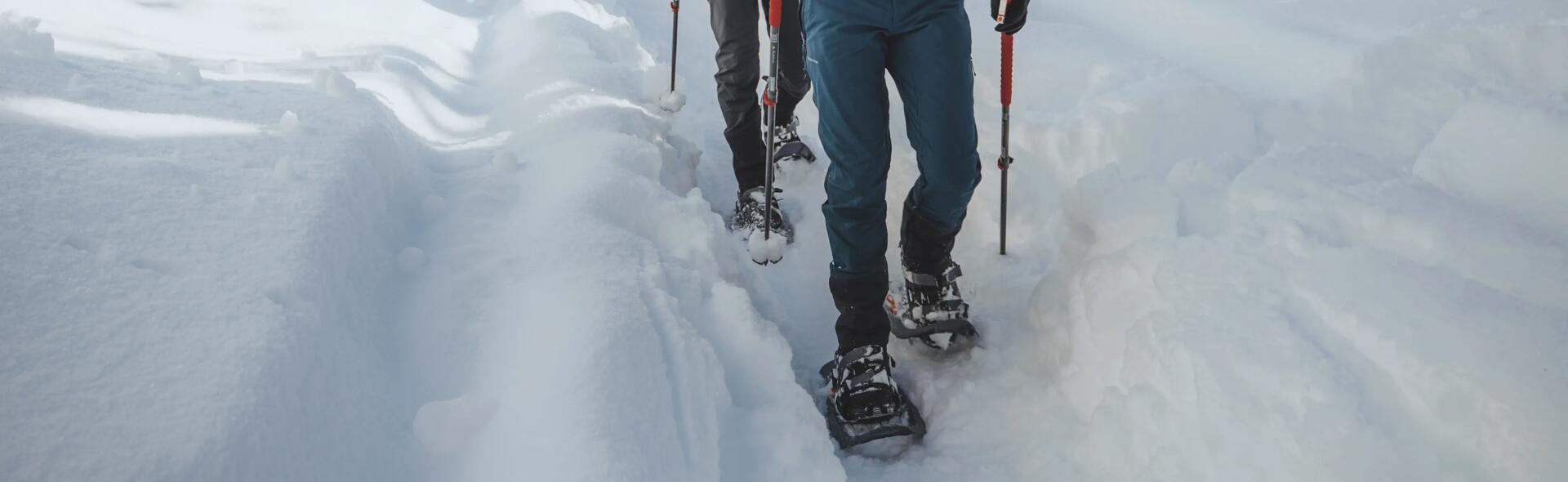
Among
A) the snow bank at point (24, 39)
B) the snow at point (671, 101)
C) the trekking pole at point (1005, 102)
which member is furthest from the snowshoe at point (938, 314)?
the snow bank at point (24, 39)

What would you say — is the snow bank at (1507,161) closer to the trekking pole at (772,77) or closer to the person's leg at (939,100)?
the person's leg at (939,100)

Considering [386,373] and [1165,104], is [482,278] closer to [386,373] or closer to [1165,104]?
[386,373]

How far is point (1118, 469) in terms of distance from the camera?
6.82ft

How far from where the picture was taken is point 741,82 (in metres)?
3.48

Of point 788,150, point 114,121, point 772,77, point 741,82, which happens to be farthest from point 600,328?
point 788,150

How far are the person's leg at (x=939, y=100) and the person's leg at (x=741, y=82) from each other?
1.19m

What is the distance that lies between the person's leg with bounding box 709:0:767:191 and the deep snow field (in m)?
0.31

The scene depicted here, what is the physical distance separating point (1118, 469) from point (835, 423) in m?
0.73

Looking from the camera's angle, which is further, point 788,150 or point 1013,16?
point 788,150

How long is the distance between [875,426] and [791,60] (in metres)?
1.61

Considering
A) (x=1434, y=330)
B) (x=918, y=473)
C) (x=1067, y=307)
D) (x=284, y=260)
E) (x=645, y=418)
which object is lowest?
(x=918, y=473)

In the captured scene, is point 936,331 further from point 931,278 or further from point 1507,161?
point 1507,161

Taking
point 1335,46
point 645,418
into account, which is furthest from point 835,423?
point 1335,46

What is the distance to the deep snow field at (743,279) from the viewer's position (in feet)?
5.39
